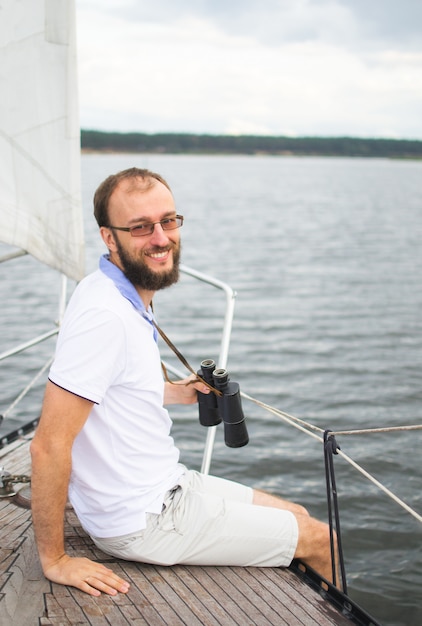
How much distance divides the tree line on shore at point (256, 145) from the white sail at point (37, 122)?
99664mm

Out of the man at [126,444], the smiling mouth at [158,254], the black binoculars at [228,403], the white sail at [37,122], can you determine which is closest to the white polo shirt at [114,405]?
the man at [126,444]

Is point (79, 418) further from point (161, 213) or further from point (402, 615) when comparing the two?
point (402, 615)

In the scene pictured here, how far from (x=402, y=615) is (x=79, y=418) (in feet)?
10.9

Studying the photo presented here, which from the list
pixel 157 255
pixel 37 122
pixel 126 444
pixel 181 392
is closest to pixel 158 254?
pixel 157 255

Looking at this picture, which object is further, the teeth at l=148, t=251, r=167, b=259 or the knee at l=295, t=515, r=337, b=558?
the knee at l=295, t=515, r=337, b=558

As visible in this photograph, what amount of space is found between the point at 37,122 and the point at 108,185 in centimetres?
132

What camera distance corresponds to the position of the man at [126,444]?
2.24 meters

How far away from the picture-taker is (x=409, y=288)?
50.1ft

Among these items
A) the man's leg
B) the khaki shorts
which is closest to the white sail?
the khaki shorts

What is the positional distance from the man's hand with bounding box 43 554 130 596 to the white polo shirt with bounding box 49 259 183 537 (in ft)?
0.43

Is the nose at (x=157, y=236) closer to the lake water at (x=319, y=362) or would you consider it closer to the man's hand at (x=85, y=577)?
the man's hand at (x=85, y=577)

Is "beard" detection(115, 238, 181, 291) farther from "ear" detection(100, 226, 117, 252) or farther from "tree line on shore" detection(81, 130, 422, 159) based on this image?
"tree line on shore" detection(81, 130, 422, 159)

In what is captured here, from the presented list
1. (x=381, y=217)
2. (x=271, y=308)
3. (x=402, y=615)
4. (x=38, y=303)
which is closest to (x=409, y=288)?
(x=271, y=308)

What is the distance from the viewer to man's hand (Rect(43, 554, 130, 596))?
245 cm
